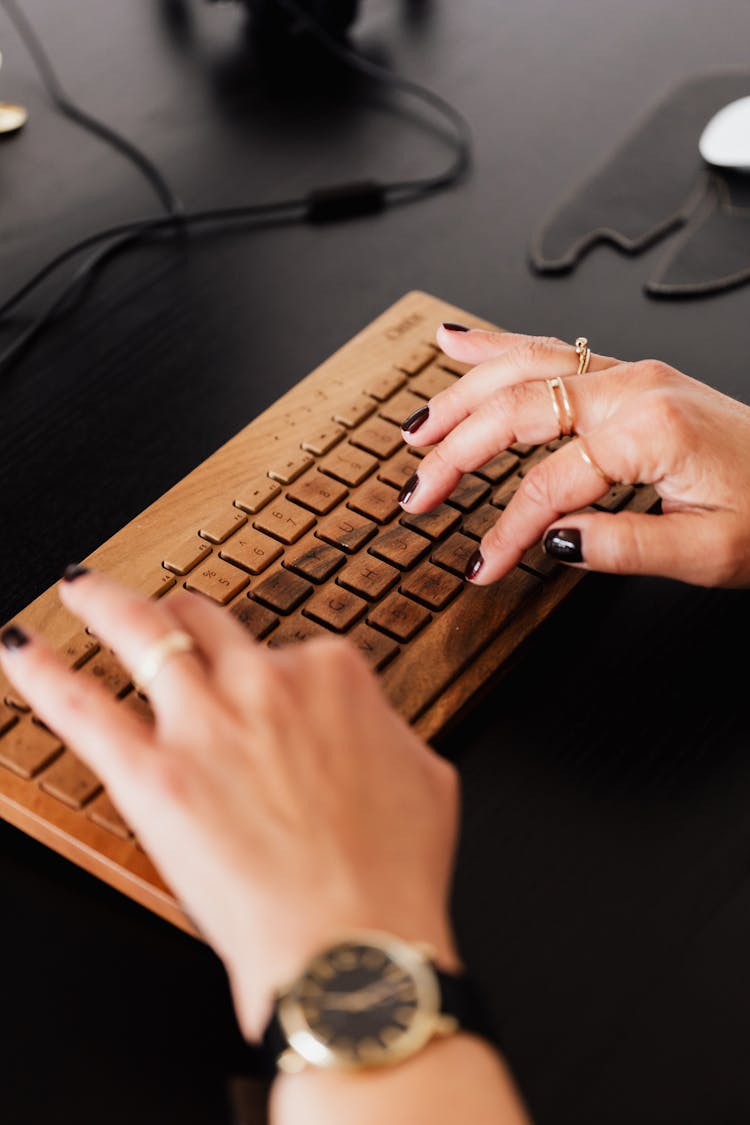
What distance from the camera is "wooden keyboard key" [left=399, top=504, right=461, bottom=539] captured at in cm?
80

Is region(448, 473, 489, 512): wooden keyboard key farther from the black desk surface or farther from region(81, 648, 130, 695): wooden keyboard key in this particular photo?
region(81, 648, 130, 695): wooden keyboard key

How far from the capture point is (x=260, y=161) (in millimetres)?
1173

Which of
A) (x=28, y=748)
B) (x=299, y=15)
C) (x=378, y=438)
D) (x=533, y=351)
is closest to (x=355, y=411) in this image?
(x=378, y=438)

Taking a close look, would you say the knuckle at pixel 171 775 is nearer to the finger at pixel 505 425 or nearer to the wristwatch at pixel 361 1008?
the wristwatch at pixel 361 1008

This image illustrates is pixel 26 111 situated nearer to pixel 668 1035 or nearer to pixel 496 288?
pixel 496 288

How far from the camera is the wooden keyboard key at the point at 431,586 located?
0.76 meters

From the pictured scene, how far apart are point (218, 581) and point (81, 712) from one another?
17 cm

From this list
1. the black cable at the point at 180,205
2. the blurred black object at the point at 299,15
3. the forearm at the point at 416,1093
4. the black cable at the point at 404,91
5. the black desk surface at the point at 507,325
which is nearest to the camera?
the forearm at the point at 416,1093

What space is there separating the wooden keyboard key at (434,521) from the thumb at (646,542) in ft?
0.22

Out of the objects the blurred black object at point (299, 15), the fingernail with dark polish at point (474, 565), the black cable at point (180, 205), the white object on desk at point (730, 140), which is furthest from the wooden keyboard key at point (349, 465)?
the blurred black object at point (299, 15)

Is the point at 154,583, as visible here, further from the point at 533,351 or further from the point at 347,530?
the point at 533,351

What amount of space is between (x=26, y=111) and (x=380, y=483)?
657 millimetres

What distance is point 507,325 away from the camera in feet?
3.30

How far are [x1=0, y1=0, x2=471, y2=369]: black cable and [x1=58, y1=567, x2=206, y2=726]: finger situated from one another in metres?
0.41
